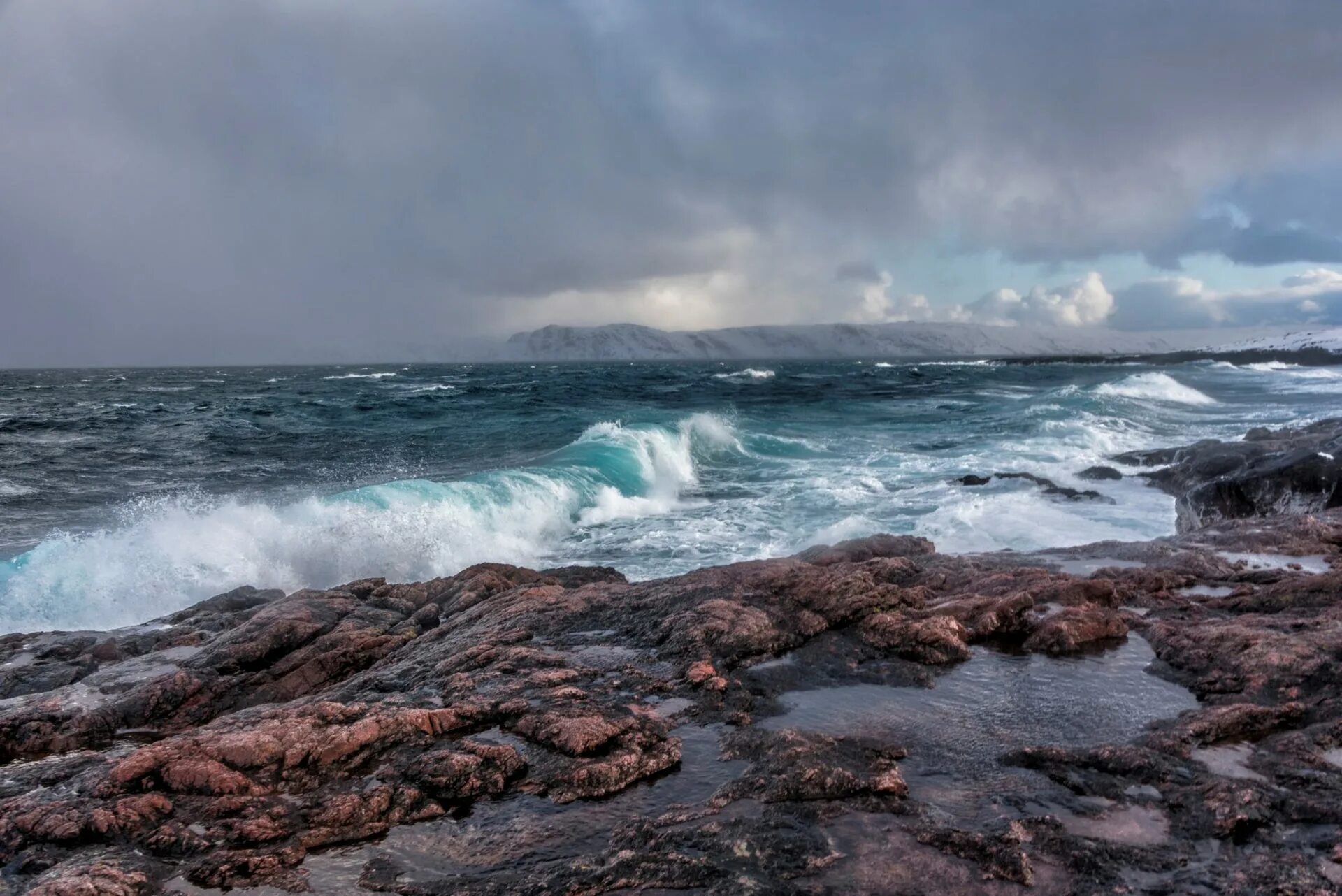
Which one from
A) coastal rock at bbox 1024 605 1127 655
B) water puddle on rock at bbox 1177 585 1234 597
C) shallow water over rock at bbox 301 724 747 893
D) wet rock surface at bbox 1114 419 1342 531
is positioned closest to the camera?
shallow water over rock at bbox 301 724 747 893

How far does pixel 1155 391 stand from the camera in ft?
142

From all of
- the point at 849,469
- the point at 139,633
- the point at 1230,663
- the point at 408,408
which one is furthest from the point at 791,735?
the point at 408,408

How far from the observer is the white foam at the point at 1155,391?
40.2 m

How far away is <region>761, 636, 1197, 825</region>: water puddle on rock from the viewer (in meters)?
3.65

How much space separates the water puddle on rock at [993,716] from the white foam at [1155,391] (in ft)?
135

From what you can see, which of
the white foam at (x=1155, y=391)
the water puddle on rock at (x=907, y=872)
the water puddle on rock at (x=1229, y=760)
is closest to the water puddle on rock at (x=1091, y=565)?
the water puddle on rock at (x=1229, y=760)

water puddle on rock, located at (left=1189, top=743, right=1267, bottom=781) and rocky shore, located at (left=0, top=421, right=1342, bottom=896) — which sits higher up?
water puddle on rock, located at (left=1189, top=743, right=1267, bottom=781)

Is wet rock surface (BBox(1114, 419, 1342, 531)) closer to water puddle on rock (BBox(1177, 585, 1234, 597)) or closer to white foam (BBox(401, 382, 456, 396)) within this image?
water puddle on rock (BBox(1177, 585, 1234, 597))

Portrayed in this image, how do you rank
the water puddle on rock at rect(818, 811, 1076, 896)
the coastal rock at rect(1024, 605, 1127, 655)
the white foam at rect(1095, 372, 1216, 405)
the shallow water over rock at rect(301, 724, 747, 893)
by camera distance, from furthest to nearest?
the white foam at rect(1095, 372, 1216, 405) → the coastal rock at rect(1024, 605, 1127, 655) → the shallow water over rock at rect(301, 724, 747, 893) → the water puddle on rock at rect(818, 811, 1076, 896)

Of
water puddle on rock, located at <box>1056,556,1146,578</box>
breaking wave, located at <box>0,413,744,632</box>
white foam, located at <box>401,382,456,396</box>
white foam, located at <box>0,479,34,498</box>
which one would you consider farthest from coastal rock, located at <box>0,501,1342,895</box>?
white foam, located at <box>401,382,456,396</box>

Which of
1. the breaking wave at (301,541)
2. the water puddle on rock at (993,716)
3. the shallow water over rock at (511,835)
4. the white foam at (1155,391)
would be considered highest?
the white foam at (1155,391)

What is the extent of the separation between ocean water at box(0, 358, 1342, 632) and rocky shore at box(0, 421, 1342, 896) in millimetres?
5138

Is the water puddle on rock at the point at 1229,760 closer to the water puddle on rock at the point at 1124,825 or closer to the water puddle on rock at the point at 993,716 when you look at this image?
the water puddle on rock at the point at 993,716

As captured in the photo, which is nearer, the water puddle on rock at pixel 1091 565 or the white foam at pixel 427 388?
the water puddle on rock at pixel 1091 565
